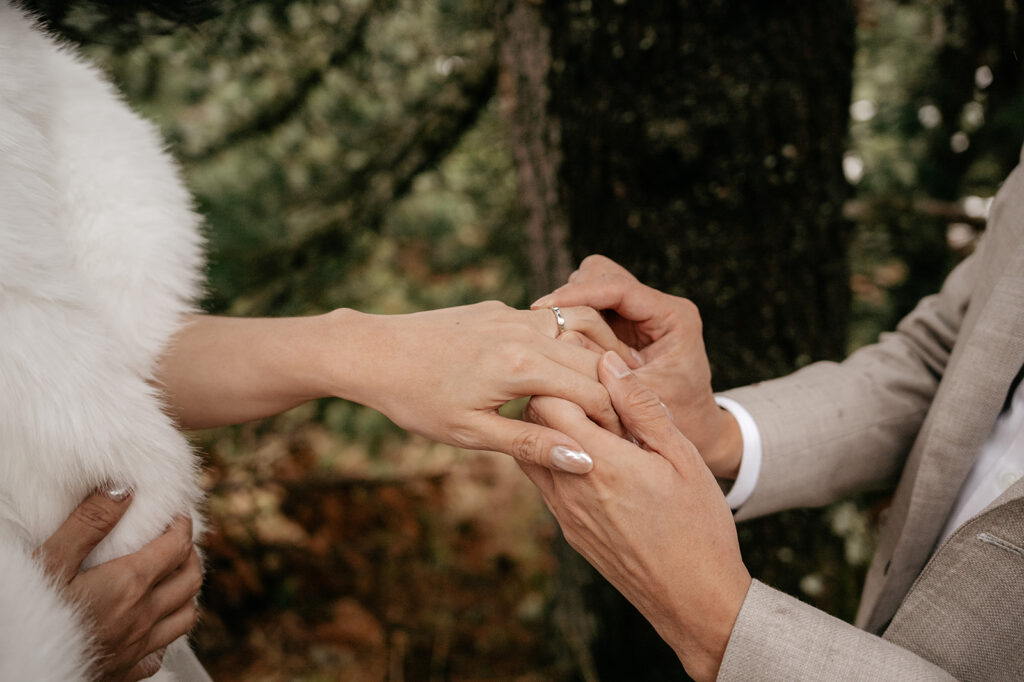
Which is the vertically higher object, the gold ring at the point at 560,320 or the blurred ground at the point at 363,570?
the gold ring at the point at 560,320

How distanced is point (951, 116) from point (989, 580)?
225 cm

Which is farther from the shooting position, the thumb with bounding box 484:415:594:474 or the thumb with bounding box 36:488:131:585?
the thumb with bounding box 484:415:594:474

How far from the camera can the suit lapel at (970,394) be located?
1169 mm

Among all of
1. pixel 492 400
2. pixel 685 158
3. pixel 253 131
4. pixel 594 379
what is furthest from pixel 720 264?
pixel 253 131

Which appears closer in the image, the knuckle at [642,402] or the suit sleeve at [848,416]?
the knuckle at [642,402]

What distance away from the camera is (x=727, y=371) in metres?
1.91

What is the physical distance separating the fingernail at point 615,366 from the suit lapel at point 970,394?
2.12 feet

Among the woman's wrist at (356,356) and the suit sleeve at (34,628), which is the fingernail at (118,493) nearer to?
the suit sleeve at (34,628)

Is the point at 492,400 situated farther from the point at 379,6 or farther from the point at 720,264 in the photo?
the point at 379,6

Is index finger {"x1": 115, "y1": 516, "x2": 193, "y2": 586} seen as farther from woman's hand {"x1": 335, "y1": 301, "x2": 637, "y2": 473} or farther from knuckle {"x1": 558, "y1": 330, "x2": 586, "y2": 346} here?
knuckle {"x1": 558, "y1": 330, "x2": 586, "y2": 346}

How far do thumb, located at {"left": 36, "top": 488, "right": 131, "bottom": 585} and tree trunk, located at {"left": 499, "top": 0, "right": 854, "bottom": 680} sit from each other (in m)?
1.39

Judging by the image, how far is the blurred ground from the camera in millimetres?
2746

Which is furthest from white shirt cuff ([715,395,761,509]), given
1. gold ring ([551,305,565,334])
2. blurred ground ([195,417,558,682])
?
blurred ground ([195,417,558,682])

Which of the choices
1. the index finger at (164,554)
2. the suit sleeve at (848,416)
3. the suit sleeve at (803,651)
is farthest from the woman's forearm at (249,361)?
the suit sleeve at (848,416)
